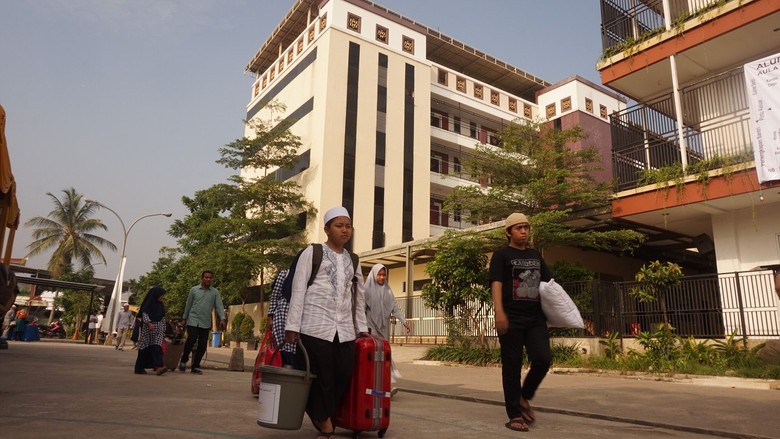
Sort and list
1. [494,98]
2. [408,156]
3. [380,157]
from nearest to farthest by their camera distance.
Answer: [380,157]
[408,156]
[494,98]

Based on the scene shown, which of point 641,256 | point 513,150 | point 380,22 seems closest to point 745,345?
point 513,150

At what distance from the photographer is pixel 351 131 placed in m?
32.4

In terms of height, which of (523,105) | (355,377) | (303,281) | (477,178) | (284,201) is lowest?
(355,377)

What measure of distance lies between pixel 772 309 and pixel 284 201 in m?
23.3

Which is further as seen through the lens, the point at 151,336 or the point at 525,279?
the point at 151,336

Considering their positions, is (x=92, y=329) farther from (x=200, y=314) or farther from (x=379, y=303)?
(x=379, y=303)

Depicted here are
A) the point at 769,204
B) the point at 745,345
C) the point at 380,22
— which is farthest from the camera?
the point at 380,22

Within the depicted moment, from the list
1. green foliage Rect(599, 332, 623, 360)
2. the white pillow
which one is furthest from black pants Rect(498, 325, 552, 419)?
green foliage Rect(599, 332, 623, 360)

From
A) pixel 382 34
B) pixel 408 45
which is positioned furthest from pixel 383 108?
→ pixel 408 45

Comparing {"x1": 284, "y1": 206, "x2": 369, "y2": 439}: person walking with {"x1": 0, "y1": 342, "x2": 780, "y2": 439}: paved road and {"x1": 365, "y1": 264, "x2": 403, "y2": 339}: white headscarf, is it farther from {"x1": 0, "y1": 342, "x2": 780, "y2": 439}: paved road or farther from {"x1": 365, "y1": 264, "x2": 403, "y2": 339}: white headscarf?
{"x1": 365, "y1": 264, "x2": 403, "y2": 339}: white headscarf

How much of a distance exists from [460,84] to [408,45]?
16.9 ft

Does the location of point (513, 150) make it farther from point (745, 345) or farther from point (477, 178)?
point (745, 345)

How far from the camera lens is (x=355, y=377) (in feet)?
13.1

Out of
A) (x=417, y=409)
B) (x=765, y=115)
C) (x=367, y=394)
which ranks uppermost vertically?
(x=765, y=115)
